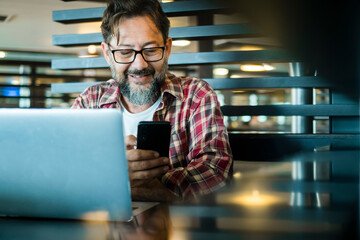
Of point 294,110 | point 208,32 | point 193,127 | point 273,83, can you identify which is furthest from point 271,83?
point 193,127

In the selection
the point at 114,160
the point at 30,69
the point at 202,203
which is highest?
the point at 30,69

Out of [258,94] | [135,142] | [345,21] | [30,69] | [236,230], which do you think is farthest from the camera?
[30,69]

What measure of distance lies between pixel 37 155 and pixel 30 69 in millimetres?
7538

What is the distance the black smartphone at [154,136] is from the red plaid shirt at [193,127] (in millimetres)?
354

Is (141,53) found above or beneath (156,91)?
above

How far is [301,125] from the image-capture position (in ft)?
8.65

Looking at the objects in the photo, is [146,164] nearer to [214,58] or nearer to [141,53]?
[141,53]

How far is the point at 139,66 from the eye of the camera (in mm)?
1685

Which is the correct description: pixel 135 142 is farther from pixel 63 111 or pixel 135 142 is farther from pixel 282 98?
pixel 282 98

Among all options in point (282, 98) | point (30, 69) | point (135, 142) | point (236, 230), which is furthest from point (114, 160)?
point (30, 69)

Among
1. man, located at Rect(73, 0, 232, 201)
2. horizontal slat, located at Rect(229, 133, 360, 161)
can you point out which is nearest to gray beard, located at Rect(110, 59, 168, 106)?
man, located at Rect(73, 0, 232, 201)

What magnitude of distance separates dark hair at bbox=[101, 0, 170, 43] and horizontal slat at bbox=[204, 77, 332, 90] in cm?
68

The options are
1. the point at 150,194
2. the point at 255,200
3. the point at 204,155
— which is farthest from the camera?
the point at 204,155

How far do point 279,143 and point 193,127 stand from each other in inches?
25.3
